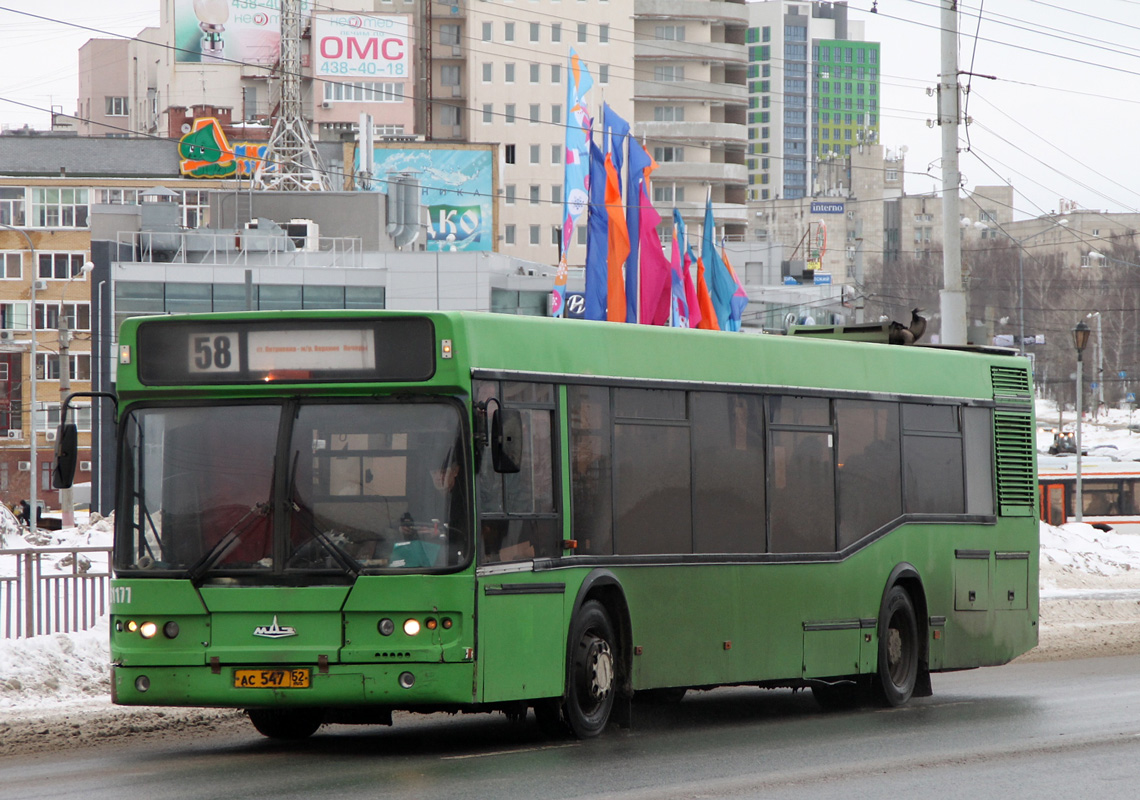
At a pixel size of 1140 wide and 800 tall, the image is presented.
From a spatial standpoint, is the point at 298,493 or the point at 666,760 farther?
the point at 666,760

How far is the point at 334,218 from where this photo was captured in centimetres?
8088

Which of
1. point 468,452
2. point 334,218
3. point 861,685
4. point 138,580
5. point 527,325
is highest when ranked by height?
point 334,218

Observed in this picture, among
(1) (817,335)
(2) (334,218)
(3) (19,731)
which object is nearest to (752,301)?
(2) (334,218)

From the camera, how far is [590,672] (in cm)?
1113

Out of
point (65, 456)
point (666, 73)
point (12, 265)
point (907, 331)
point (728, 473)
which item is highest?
point (666, 73)

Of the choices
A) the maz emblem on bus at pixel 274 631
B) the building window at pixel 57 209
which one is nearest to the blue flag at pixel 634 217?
the maz emblem on bus at pixel 274 631

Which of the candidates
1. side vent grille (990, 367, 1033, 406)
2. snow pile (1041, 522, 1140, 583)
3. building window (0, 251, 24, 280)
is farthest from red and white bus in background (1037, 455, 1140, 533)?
building window (0, 251, 24, 280)

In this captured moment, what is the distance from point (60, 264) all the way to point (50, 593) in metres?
74.3

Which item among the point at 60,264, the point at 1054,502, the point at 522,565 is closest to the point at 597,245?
the point at 1054,502

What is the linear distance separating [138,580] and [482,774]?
239 cm

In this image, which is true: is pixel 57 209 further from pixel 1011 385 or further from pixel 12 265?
pixel 1011 385

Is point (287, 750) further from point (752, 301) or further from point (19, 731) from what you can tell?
point (752, 301)

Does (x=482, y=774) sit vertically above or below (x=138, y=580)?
below

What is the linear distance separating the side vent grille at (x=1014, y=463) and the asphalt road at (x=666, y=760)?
8.12 ft
